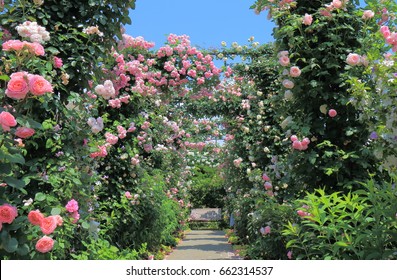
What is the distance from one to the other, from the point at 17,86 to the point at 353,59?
261 cm

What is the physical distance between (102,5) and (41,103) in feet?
3.20

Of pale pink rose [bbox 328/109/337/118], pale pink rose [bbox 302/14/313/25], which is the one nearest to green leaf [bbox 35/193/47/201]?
pale pink rose [bbox 328/109/337/118]

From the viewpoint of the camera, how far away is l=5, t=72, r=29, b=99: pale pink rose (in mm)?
2459

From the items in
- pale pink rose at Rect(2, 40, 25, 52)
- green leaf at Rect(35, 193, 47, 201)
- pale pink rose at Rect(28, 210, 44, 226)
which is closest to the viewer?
pale pink rose at Rect(28, 210, 44, 226)

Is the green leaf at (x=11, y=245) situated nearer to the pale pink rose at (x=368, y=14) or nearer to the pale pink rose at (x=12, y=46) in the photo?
the pale pink rose at (x=12, y=46)

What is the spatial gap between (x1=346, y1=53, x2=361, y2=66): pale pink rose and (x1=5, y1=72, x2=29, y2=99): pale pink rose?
8.33 ft

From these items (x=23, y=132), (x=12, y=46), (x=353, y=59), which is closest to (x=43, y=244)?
(x=23, y=132)

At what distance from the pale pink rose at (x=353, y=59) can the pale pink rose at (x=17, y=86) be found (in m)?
2.54

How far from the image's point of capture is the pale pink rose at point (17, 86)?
2459mm

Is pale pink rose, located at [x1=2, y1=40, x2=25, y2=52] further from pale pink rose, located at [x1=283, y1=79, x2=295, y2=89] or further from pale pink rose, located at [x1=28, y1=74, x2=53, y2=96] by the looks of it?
pale pink rose, located at [x1=283, y1=79, x2=295, y2=89]

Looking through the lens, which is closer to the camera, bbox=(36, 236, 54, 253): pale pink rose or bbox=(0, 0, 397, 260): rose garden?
bbox=(36, 236, 54, 253): pale pink rose

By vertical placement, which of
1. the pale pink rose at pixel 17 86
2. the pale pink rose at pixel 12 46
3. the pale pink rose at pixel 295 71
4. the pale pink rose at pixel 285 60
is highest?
the pale pink rose at pixel 285 60

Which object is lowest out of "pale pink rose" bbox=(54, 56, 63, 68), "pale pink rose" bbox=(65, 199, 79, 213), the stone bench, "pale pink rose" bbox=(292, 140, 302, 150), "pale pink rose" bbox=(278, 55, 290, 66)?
the stone bench

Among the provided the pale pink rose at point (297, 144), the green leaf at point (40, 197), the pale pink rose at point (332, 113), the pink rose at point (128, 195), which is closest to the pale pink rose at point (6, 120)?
the green leaf at point (40, 197)
